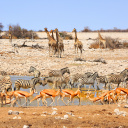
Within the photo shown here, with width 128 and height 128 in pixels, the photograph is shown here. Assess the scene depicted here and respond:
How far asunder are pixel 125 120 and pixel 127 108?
1451 mm

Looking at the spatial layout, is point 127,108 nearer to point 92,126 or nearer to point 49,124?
point 92,126

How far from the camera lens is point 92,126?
19.9 ft

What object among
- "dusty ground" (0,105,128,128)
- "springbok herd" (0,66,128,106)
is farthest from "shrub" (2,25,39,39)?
"dusty ground" (0,105,128,128)

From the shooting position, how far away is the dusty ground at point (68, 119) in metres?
6.06

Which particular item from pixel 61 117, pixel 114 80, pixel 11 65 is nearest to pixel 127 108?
pixel 61 117

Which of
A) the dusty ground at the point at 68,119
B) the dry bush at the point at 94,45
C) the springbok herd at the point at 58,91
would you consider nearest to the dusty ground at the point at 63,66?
the dusty ground at the point at 68,119

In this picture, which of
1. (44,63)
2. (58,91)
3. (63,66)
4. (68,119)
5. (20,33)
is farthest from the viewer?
(20,33)

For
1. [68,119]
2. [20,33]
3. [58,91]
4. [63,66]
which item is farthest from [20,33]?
[68,119]

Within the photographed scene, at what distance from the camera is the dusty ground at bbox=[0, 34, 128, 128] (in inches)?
245

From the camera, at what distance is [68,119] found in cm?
648

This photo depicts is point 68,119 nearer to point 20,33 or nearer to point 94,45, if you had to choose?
point 94,45

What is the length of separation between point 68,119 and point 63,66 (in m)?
12.6

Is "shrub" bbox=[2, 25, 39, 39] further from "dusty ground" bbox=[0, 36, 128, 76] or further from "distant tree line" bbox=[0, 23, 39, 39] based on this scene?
"dusty ground" bbox=[0, 36, 128, 76]

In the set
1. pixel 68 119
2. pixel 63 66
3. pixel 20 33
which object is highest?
pixel 20 33
